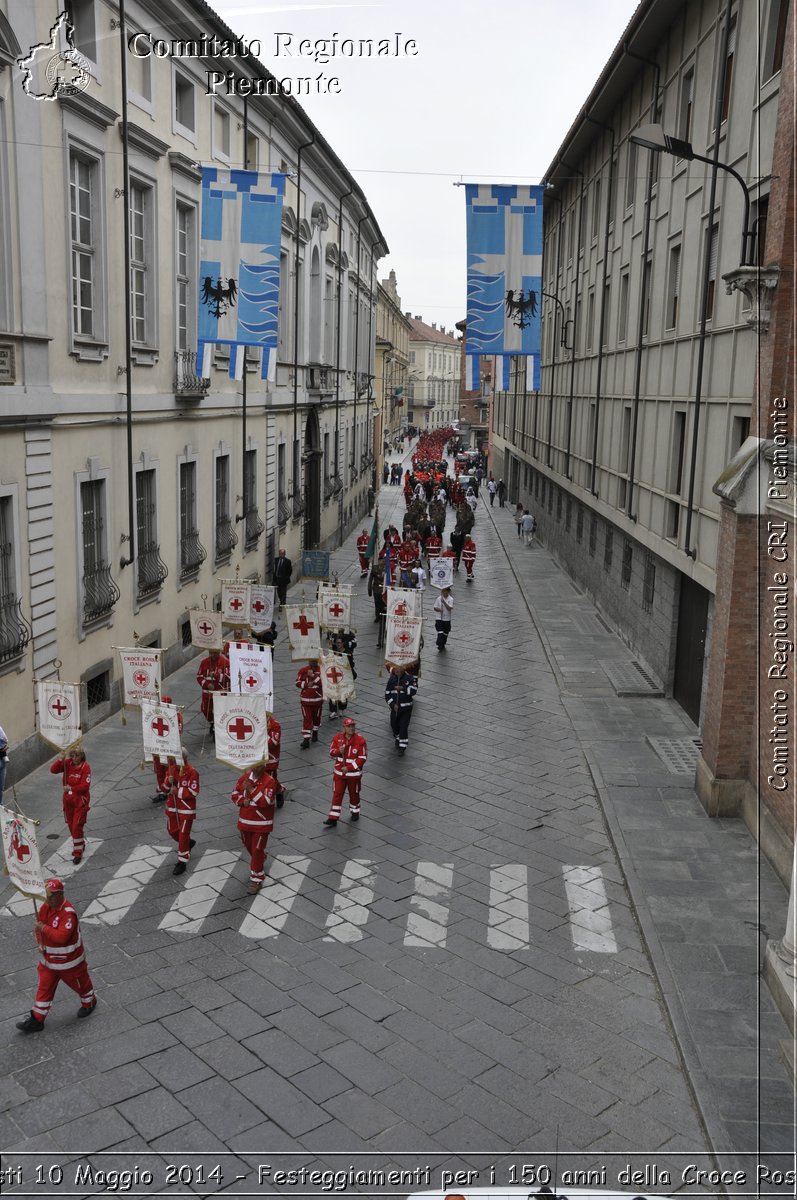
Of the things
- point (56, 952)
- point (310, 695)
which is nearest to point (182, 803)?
point (56, 952)

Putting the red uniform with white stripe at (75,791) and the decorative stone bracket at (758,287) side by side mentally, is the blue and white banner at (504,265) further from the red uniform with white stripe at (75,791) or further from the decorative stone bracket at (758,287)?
the red uniform with white stripe at (75,791)

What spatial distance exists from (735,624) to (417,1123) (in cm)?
704

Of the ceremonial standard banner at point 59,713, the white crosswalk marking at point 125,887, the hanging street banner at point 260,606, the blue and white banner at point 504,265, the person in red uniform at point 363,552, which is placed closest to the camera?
the white crosswalk marking at point 125,887

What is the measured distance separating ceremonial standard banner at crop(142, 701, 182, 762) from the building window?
1112 cm

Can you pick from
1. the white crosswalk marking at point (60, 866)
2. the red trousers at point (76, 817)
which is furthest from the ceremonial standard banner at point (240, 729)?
the white crosswalk marking at point (60, 866)

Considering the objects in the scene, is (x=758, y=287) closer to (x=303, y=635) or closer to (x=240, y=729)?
(x=240, y=729)

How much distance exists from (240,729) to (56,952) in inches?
129

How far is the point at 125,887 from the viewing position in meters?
9.80

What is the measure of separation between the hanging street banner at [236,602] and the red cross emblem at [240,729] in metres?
6.51

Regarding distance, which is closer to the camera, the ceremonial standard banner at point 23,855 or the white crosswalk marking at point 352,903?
the ceremonial standard banner at point 23,855

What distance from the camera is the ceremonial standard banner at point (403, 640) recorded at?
47.8 feet

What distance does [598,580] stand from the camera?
82.2 feet

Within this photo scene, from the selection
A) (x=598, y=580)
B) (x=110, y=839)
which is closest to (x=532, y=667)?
(x=598, y=580)

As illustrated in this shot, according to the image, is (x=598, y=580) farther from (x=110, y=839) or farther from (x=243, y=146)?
(x=110, y=839)
